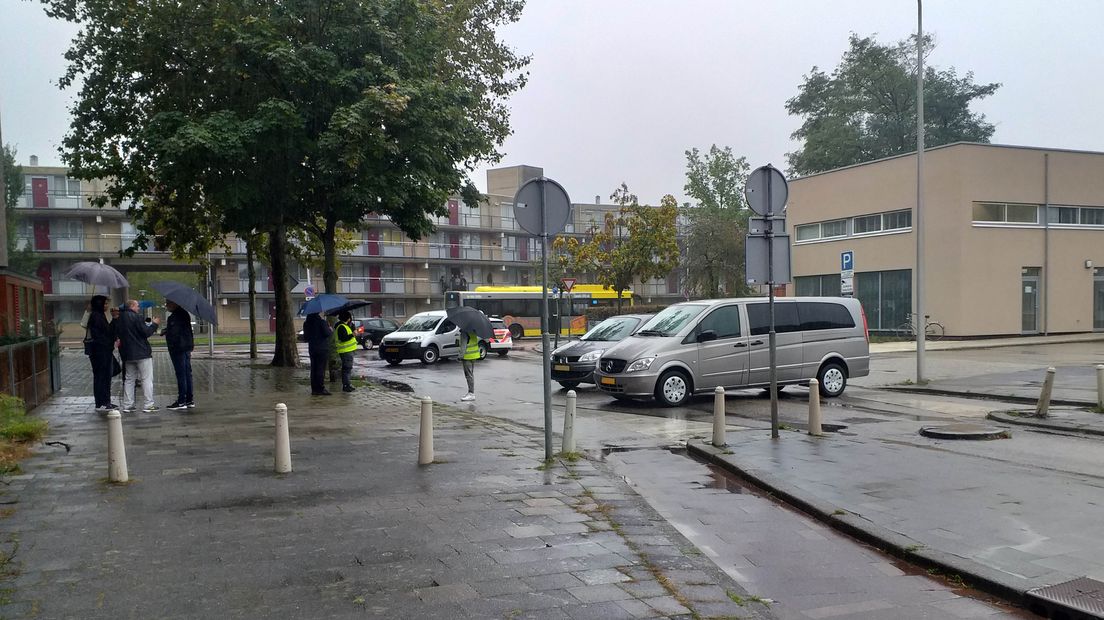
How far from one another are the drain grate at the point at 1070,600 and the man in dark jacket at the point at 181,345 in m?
12.3

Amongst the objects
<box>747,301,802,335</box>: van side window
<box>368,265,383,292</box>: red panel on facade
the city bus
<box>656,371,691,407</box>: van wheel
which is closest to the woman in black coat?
<box>656,371,691,407</box>: van wheel

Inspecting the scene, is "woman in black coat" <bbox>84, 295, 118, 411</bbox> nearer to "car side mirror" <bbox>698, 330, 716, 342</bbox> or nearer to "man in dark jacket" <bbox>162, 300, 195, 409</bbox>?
"man in dark jacket" <bbox>162, 300, 195, 409</bbox>

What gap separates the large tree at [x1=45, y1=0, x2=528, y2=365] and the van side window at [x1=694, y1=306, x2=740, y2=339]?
242 inches

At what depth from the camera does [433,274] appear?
65.3 m

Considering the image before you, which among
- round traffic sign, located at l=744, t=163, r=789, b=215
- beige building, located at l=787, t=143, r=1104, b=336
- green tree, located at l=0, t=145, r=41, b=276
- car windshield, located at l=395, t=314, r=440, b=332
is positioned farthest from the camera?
green tree, located at l=0, t=145, r=41, b=276

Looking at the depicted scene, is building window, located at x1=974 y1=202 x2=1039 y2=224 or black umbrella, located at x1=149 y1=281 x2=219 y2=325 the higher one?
building window, located at x1=974 y1=202 x2=1039 y2=224

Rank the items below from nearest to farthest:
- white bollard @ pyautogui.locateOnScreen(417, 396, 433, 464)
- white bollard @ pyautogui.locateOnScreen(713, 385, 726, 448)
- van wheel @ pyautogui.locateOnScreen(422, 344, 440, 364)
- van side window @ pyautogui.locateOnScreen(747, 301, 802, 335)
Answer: white bollard @ pyautogui.locateOnScreen(417, 396, 433, 464) < white bollard @ pyautogui.locateOnScreen(713, 385, 726, 448) < van side window @ pyautogui.locateOnScreen(747, 301, 802, 335) < van wheel @ pyautogui.locateOnScreen(422, 344, 440, 364)

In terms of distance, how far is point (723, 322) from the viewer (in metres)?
14.8

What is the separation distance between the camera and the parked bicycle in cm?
3153

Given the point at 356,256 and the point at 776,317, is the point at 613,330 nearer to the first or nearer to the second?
the point at 776,317

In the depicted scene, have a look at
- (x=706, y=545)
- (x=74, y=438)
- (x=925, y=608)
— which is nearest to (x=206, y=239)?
(x=74, y=438)

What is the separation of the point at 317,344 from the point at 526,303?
30.7 meters

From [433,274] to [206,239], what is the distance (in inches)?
1656

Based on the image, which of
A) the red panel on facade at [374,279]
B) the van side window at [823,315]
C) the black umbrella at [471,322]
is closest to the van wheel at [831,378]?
the van side window at [823,315]
